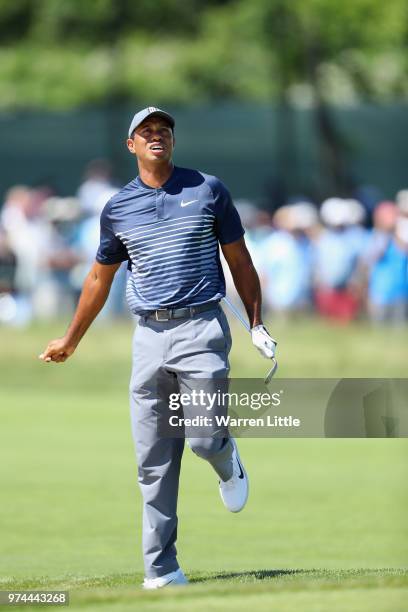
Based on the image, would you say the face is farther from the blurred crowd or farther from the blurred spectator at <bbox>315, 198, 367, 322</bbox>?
the blurred spectator at <bbox>315, 198, 367, 322</bbox>

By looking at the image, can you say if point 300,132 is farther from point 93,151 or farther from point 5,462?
point 5,462

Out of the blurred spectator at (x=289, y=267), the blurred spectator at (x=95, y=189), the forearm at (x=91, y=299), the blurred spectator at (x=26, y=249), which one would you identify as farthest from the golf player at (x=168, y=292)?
the blurred spectator at (x=26, y=249)

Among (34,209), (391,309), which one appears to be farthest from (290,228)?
(34,209)

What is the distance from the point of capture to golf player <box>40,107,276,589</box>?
7.94 m

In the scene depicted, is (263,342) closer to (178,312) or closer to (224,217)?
(178,312)

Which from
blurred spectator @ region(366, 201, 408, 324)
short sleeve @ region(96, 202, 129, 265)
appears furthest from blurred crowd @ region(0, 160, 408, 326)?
short sleeve @ region(96, 202, 129, 265)

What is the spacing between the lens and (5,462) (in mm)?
14867

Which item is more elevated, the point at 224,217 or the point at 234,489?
the point at 224,217

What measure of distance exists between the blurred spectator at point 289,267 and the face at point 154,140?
564 inches

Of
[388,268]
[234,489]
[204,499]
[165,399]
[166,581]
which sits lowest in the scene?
[204,499]

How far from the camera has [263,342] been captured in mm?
8094

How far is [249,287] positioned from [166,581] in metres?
1.55

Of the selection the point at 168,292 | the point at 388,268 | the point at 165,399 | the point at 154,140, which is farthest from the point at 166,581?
the point at 388,268

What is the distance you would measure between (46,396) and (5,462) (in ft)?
19.2
